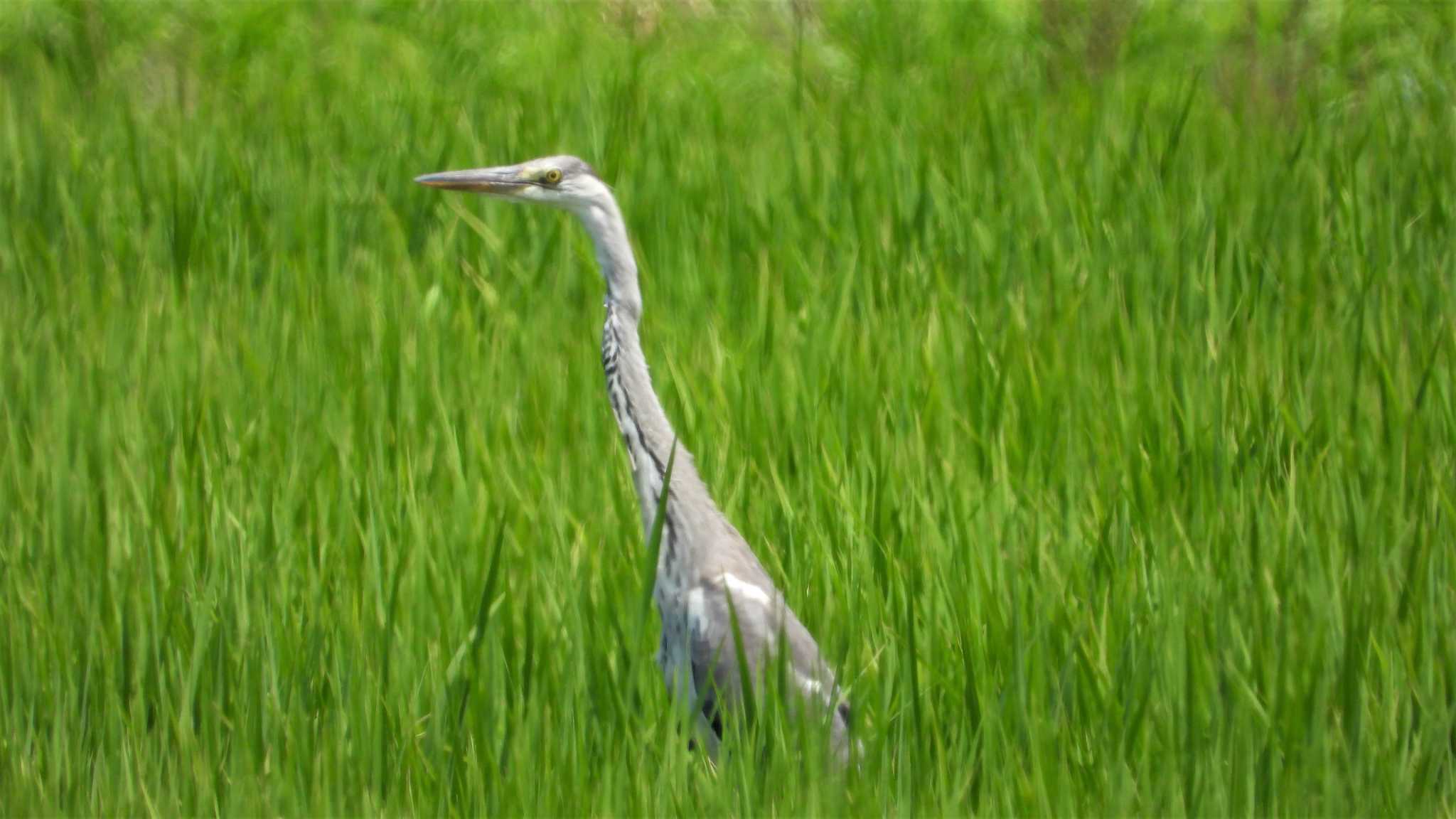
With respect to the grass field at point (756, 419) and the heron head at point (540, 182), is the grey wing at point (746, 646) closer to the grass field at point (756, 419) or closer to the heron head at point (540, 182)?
the grass field at point (756, 419)

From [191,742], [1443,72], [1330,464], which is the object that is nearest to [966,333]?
[1330,464]

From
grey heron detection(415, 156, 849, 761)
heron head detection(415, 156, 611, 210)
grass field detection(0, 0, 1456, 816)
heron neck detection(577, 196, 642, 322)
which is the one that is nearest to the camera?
grass field detection(0, 0, 1456, 816)

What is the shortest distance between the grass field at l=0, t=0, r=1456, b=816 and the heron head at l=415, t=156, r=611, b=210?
1.57 ft

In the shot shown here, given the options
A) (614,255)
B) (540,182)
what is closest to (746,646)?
(614,255)

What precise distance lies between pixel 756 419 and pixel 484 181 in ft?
2.57

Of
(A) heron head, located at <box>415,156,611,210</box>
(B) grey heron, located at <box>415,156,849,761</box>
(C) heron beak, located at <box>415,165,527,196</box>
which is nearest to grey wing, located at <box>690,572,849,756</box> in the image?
(B) grey heron, located at <box>415,156,849,761</box>

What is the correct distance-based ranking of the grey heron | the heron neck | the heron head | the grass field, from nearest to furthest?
Answer: the grass field
the grey heron
the heron neck
the heron head

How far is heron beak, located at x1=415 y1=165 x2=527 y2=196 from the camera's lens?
11.5ft

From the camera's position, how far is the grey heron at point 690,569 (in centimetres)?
291

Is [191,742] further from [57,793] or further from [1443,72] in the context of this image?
[1443,72]

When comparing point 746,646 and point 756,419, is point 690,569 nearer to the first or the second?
point 746,646

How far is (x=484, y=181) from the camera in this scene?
138 inches

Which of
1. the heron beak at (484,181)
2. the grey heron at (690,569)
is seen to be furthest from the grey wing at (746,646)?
the heron beak at (484,181)

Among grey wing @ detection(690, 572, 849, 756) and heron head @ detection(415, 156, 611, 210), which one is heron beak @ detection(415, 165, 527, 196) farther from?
grey wing @ detection(690, 572, 849, 756)
